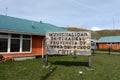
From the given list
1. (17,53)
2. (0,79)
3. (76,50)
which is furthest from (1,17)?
(0,79)

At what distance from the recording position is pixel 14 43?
19.9m

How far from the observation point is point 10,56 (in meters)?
19.4

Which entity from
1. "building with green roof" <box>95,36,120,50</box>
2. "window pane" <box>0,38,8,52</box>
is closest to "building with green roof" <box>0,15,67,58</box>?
"window pane" <box>0,38,8,52</box>

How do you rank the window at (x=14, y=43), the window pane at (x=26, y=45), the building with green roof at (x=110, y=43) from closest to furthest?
1. the window at (x=14, y=43)
2. the window pane at (x=26, y=45)
3. the building with green roof at (x=110, y=43)

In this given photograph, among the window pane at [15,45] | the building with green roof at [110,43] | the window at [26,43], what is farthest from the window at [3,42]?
the building with green roof at [110,43]

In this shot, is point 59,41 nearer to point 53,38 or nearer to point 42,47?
point 53,38

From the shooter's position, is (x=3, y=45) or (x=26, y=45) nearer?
(x=3, y=45)

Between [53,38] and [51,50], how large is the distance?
98cm

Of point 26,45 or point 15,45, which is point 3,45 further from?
point 26,45

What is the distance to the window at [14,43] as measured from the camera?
743 inches

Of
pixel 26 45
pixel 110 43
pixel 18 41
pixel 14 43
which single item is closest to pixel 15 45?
pixel 14 43

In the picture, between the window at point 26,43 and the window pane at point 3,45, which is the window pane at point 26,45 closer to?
the window at point 26,43

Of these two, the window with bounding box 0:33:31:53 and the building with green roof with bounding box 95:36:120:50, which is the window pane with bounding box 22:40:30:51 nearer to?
the window with bounding box 0:33:31:53

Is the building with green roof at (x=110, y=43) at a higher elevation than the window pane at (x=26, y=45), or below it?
higher
